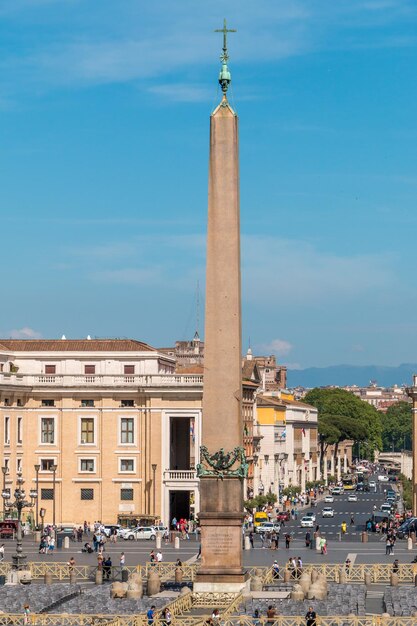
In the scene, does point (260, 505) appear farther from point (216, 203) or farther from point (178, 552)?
point (216, 203)

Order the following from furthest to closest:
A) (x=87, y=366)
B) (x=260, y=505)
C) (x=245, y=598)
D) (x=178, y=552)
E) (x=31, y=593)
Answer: (x=260, y=505)
(x=87, y=366)
(x=178, y=552)
(x=31, y=593)
(x=245, y=598)

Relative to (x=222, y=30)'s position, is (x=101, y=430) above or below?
below

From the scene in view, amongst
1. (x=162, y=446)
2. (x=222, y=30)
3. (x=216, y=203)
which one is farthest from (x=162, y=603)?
(x=162, y=446)

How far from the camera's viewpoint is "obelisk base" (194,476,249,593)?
5150cm

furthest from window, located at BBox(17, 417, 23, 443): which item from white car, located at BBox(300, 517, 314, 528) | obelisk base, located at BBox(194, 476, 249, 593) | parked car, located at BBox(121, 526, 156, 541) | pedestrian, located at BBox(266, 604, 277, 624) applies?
pedestrian, located at BBox(266, 604, 277, 624)

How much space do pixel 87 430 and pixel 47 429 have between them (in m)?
2.52

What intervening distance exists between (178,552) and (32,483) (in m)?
26.3

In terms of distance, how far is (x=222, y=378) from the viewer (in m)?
50.8

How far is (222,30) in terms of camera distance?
5275 centimetres

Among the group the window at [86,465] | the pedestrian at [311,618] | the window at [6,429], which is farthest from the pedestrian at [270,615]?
the window at [86,465]

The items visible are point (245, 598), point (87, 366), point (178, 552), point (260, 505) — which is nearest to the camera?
point (245, 598)

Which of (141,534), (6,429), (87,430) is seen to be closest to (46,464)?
(87,430)

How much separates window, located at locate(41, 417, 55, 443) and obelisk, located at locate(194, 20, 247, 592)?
192 ft

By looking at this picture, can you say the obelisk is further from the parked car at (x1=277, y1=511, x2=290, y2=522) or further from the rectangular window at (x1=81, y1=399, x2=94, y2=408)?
the parked car at (x1=277, y1=511, x2=290, y2=522)
